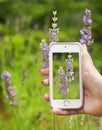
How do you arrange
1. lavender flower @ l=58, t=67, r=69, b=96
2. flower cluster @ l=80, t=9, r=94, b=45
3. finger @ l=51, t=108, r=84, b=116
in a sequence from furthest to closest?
flower cluster @ l=80, t=9, r=94, b=45 → lavender flower @ l=58, t=67, r=69, b=96 → finger @ l=51, t=108, r=84, b=116

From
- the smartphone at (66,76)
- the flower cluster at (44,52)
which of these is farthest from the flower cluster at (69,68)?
the flower cluster at (44,52)

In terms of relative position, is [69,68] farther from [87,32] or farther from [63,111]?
[87,32]

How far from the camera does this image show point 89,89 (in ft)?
7.18

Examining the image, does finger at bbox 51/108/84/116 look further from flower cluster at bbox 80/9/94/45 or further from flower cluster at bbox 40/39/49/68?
flower cluster at bbox 80/9/94/45

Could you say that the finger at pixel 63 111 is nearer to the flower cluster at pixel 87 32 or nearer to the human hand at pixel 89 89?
the human hand at pixel 89 89

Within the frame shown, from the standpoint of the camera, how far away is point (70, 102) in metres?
2.24

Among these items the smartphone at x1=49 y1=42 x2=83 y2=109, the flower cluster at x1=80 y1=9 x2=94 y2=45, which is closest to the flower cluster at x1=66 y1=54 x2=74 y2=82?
the smartphone at x1=49 y1=42 x2=83 y2=109

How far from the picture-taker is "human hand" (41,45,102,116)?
2146mm

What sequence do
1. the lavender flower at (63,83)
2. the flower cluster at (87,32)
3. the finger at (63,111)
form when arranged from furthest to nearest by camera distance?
the flower cluster at (87,32)
the lavender flower at (63,83)
the finger at (63,111)

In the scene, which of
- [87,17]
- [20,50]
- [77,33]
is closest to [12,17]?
[77,33]

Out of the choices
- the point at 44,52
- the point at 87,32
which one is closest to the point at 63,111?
the point at 44,52

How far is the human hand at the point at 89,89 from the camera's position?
215cm

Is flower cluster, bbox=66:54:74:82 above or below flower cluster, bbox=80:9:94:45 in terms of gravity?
below

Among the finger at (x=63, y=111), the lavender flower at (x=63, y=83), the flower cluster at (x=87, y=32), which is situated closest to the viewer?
the finger at (x=63, y=111)
